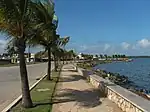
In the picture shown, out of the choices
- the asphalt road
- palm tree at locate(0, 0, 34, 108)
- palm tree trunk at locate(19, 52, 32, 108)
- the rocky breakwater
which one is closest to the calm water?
the rocky breakwater

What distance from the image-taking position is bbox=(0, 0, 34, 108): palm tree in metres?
10.7

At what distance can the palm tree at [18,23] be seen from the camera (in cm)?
1067

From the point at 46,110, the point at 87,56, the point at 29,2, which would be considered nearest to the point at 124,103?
the point at 46,110

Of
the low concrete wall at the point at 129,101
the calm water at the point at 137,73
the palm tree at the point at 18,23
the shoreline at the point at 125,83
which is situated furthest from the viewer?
the calm water at the point at 137,73

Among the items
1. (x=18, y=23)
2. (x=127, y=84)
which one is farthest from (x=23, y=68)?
(x=127, y=84)

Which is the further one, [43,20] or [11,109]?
[43,20]

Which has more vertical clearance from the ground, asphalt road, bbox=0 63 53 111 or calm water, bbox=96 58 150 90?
asphalt road, bbox=0 63 53 111

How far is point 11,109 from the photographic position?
37.3ft

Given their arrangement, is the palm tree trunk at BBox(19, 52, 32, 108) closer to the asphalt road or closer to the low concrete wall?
the asphalt road

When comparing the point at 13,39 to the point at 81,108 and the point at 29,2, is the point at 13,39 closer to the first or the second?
the point at 29,2

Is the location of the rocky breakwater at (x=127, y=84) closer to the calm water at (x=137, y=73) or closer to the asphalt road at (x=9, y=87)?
the calm water at (x=137, y=73)

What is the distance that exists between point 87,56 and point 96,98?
168 m

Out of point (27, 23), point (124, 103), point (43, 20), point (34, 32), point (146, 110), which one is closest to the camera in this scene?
point (146, 110)

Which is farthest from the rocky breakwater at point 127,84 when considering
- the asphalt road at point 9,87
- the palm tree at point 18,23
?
the palm tree at point 18,23
